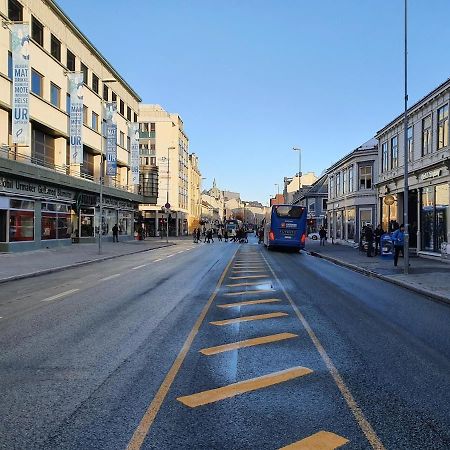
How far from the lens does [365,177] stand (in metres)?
40.7

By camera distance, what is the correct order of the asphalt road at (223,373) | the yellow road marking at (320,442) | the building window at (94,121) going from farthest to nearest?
the building window at (94,121), the asphalt road at (223,373), the yellow road marking at (320,442)

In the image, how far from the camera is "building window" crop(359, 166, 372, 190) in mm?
40281

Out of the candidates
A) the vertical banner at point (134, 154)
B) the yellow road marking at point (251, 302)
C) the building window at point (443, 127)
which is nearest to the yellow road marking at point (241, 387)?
the yellow road marking at point (251, 302)

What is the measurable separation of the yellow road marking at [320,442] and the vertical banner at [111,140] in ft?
138

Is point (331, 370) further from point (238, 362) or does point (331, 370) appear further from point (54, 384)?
point (54, 384)

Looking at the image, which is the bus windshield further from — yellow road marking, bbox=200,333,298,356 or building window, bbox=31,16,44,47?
yellow road marking, bbox=200,333,298,356

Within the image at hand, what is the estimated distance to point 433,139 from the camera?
24.5 metres

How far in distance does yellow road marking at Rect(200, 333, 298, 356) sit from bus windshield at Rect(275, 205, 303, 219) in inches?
1069

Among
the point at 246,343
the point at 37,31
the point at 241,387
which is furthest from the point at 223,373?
the point at 37,31

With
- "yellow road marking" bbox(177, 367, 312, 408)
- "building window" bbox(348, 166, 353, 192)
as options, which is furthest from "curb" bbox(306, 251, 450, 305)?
"building window" bbox(348, 166, 353, 192)

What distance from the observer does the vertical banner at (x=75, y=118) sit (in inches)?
1407

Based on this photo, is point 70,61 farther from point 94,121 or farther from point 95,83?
point 94,121

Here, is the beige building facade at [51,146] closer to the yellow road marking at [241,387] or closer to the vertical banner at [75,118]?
the vertical banner at [75,118]

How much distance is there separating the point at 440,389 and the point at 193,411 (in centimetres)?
278
